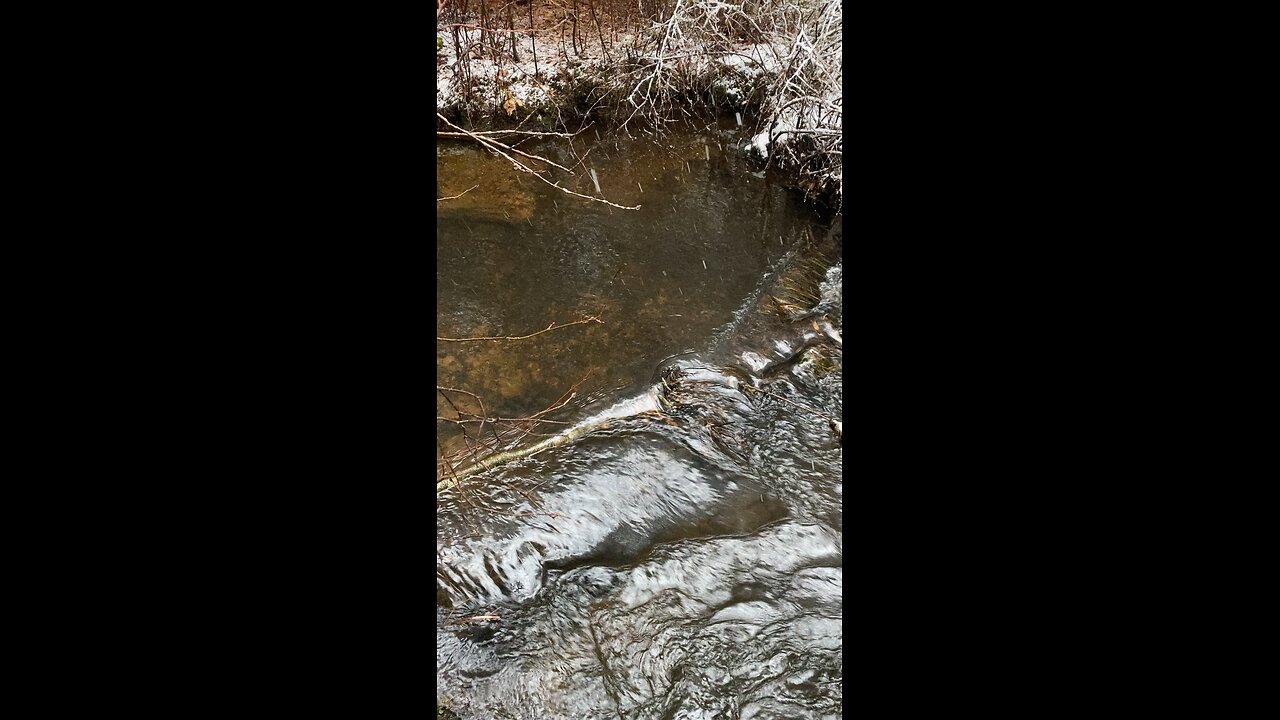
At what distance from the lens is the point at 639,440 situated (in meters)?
4.50

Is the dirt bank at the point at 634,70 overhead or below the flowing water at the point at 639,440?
overhead

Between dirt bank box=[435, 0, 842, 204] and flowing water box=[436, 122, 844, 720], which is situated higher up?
dirt bank box=[435, 0, 842, 204]

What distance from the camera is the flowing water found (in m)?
3.51

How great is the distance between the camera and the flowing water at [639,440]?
3.51m

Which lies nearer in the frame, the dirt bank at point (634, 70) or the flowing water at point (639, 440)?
the flowing water at point (639, 440)

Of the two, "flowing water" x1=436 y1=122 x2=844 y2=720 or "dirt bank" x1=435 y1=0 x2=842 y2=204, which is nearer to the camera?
"flowing water" x1=436 y1=122 x2=844 y2=720
